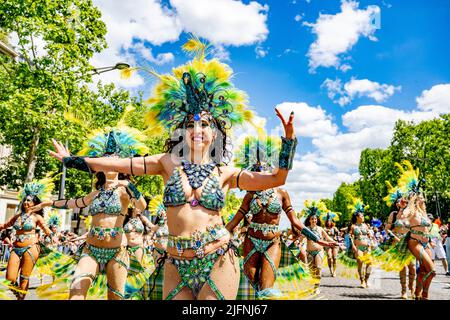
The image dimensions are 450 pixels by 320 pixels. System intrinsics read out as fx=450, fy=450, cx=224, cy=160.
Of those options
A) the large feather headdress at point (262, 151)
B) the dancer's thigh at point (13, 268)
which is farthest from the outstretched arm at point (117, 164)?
the dancer's thigh at point (13, 268)

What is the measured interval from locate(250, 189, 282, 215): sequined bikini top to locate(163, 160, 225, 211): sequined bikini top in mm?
2410

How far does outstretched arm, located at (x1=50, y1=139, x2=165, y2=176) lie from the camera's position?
11.6 feet

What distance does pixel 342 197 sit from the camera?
88.5 m

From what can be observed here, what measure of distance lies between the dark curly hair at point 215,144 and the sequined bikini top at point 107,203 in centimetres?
196

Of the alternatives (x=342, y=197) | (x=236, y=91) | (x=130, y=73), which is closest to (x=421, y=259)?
(x=236, y=91)

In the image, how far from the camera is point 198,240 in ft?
11.0

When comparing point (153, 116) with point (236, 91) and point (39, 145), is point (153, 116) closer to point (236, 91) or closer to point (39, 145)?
point (236, 91)

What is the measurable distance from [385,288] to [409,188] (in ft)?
14.0

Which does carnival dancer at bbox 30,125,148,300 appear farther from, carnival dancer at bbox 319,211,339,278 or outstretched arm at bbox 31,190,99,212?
carnival dancer at bbox 319,211,339,278

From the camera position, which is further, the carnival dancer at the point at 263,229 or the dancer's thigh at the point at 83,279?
the carnival dancer at the point at 263,229

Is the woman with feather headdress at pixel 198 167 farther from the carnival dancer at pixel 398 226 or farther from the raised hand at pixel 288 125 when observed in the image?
the carnival dancer at pixel 398 226

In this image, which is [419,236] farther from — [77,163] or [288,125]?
[77,163]

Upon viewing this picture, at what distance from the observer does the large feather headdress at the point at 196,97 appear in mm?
3838

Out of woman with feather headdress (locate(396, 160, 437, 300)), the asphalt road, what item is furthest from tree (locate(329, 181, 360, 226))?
woman with feather headdress (locate(396, 160, 437, 300))
